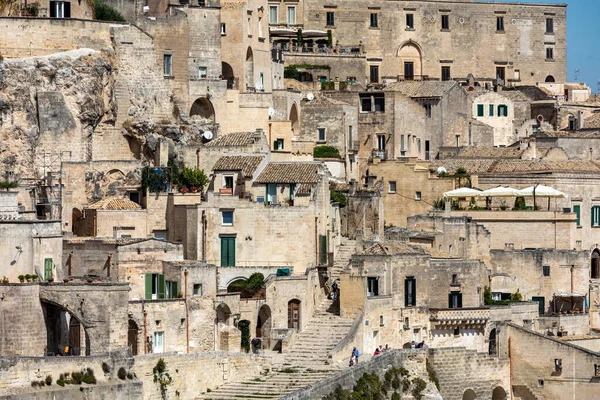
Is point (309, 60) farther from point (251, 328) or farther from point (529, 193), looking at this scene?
point (251, 328)

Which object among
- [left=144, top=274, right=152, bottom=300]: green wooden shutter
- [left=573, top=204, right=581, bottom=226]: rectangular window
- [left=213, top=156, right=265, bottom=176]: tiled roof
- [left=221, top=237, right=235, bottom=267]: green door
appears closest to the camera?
[left=144, top=274, right=152, bottom=300]: green wooden shutter

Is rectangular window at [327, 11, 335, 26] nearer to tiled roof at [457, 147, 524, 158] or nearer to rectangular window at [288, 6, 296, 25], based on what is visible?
rectangular window at [288, 6, 296, 25]

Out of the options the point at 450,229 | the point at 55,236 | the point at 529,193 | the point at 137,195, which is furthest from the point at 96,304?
the point at 529,193

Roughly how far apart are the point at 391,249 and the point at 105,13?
16.1 metres

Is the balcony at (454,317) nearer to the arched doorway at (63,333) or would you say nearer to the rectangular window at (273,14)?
the arched doorway at (63,333)

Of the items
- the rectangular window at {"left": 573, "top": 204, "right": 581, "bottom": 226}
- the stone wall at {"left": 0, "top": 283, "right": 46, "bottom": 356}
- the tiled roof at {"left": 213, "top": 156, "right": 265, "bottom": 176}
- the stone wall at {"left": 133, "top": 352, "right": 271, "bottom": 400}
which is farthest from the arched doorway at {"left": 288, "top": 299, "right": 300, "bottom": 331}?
the rectangular window at {"left": 573, "top": 204, "right": 581, "bottom": 226}

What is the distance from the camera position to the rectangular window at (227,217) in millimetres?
71125

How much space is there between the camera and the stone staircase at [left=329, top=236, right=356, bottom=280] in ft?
238

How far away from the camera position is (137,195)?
74.3 m

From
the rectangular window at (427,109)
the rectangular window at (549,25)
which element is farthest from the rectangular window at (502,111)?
the rectangular window at (549,25)

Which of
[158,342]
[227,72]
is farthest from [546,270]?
[158,342]

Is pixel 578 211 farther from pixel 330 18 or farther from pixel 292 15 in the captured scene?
pixel 292 15

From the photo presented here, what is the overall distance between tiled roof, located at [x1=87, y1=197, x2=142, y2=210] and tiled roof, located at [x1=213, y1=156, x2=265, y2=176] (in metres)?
3.80

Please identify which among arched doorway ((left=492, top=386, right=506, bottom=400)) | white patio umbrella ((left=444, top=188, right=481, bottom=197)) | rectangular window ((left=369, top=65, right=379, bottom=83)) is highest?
rectangular window ((left=369, top=65, right=379, bottom=83))
